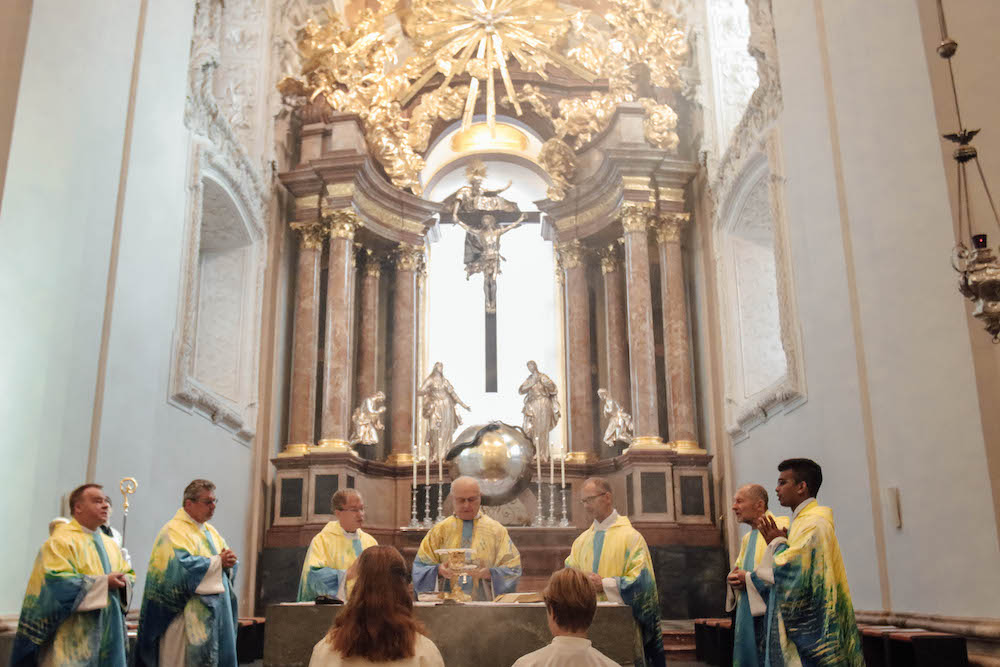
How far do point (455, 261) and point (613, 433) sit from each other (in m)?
4.78

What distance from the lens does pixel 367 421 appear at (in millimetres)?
11844

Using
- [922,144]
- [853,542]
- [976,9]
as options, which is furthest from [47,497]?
[976,9]

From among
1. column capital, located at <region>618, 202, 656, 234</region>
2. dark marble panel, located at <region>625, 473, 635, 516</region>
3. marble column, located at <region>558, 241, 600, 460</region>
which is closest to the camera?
dark marble panel, located at <region>625, 473, 635, 516</region>

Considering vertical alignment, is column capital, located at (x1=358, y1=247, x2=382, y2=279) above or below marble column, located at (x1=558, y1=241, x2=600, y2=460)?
above

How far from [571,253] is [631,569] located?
8.16m

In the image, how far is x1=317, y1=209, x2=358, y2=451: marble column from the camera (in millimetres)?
11594

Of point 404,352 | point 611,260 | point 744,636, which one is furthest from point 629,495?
point 744,636

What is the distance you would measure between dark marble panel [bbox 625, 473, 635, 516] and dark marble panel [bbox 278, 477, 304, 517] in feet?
12.4

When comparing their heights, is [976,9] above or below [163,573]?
above

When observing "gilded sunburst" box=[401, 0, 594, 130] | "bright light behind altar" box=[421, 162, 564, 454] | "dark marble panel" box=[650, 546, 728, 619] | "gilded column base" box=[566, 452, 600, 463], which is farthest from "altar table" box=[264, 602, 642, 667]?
"gilded sunburst" box=[401, 0, 594, 130]

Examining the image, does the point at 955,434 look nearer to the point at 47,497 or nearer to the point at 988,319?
the point at 988,319

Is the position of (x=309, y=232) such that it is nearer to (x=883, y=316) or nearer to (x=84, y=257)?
(x=84, y=257)

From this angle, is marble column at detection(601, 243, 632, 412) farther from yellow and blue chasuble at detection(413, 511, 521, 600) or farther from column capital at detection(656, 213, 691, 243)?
yellow and blue chasuble at detection(413, 511, 521, 600)

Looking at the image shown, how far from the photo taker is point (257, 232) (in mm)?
11570
